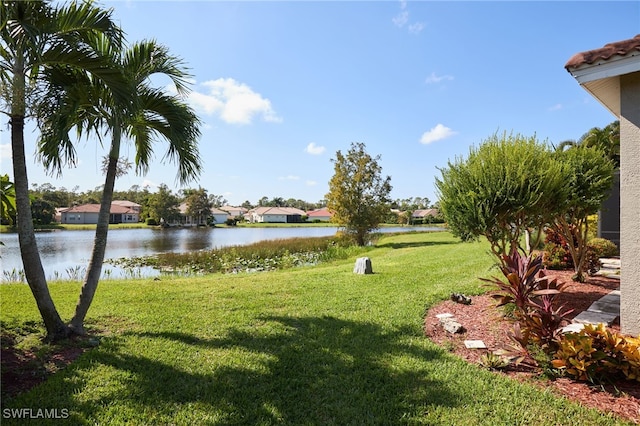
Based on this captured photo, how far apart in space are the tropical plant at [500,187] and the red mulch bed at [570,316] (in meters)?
1.17

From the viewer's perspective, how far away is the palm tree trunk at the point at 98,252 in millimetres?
4961

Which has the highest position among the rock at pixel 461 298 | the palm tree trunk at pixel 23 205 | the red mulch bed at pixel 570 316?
the palm tree trunk at pixel 23 205

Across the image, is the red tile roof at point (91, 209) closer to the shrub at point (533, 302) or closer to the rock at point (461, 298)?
the rock at point (461, 298)

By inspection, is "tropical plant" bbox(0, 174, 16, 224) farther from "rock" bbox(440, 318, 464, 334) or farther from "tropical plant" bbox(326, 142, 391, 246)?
"tropical plant" bbox(326, 142, 391, 246)

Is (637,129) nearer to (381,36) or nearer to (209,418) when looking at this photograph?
(209,418)

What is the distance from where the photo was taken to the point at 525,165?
541cm

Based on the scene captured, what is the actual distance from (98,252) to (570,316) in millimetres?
7770

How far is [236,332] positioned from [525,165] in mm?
A: 5467

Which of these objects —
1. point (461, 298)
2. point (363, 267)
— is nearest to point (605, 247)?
point (461, 298)

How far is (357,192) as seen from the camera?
2338cm

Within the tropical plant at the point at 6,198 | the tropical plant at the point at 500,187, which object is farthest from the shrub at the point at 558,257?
the tropical plant at the point at 6,198

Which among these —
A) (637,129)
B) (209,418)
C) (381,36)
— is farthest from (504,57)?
(209,418)

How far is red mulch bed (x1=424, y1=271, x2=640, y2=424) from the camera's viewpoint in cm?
315
